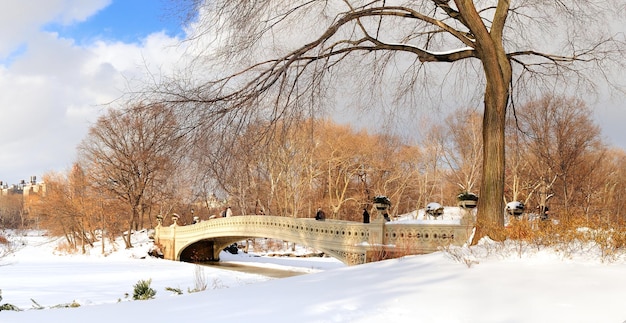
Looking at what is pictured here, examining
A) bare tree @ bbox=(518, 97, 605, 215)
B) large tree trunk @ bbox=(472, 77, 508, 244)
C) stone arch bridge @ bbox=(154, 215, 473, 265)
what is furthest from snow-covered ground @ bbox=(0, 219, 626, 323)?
bare tree @ bbox=(518, 97, 605, 215)

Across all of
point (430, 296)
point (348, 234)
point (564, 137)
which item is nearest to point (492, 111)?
point (430, 296)

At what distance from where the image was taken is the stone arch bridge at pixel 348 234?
14.9 m

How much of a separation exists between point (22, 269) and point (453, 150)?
105ft

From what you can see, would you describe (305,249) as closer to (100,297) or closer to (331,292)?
(100,297)

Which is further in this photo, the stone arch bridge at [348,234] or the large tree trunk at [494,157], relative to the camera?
the stone arch bridge at [348,234]

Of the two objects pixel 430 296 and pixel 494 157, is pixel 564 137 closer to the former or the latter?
pixel 494 157

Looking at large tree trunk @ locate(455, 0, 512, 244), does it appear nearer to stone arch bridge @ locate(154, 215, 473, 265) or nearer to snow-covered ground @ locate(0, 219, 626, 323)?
stone arch bridge @ locate(154, 215, 473, 265)

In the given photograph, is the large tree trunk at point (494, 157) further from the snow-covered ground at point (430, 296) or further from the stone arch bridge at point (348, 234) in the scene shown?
the snow-covered ground at point (430, 296)

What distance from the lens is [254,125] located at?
784cm

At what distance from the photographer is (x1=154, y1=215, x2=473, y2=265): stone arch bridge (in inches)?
586

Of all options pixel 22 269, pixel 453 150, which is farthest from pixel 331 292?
pixel 453 150

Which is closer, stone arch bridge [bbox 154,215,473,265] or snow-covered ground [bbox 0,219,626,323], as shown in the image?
snow-covered ground [bbox 0,219,626,323]

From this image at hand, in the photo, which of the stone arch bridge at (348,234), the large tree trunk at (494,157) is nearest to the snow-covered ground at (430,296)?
the large tree trunk at (494,157)

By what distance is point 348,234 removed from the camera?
1850 cm
